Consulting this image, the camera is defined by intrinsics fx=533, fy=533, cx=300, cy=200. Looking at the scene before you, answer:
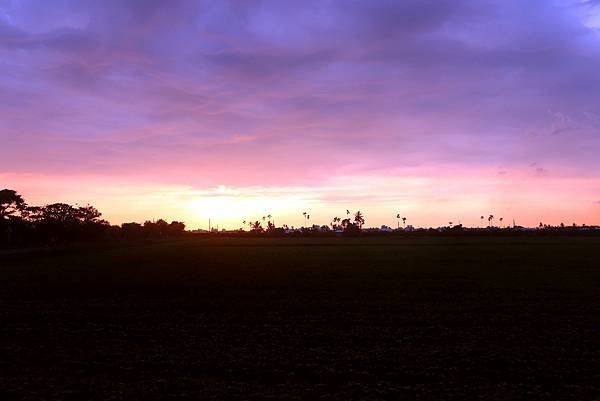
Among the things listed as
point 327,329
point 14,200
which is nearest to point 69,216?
point 14,200

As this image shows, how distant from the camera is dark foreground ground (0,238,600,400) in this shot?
1120 cm

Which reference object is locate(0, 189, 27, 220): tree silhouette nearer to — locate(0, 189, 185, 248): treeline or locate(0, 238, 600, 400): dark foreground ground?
locate(0, 189, 185, 248): treeline

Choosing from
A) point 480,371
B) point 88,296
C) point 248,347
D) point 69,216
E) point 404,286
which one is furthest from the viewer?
point 69,216

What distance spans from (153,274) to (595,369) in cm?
3289

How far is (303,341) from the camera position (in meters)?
15.9

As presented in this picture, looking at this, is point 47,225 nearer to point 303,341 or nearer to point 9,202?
point 9,202

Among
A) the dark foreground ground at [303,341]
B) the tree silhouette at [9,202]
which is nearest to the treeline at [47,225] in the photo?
the tree silhouette at [9,202]

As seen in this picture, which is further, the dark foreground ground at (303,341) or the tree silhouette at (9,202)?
the tree silhouette at (9,202)

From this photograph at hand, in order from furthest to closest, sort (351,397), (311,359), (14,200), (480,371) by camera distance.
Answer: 1. (14,200)
2. (311,359)
3. (480,371)
4. (351,397)

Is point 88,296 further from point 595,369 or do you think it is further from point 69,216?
point 69,216

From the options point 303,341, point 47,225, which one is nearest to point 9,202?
point 47,225

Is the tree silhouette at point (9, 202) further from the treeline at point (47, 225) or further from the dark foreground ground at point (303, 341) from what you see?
the dark foreground ground at point (303, 341)

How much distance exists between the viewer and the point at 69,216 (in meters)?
118

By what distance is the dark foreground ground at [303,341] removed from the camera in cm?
1120
